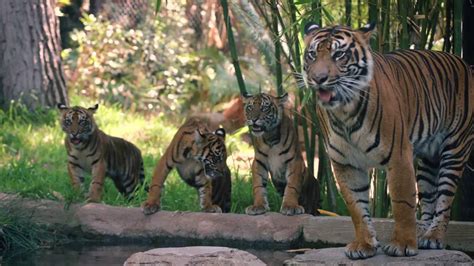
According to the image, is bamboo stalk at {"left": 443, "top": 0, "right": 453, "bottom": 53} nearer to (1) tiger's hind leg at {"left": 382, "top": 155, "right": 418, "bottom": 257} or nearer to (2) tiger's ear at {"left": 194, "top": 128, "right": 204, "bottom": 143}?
(1) tiger's hind leg at {"left": 382, "top": 155, "right": 418, "bottom": 257}

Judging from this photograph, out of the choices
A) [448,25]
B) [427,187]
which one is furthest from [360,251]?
[448,25]

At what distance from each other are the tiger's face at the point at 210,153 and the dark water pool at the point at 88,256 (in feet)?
2.98

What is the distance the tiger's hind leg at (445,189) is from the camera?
6.09 metres

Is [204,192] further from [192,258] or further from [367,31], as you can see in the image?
[367,31]

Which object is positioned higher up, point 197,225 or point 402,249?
point 402,249

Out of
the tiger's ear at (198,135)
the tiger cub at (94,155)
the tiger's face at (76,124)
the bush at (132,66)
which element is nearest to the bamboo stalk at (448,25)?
the tiger's ear at (198,135)

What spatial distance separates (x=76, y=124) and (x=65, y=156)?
7.47 ft

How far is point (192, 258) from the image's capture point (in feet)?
18.1

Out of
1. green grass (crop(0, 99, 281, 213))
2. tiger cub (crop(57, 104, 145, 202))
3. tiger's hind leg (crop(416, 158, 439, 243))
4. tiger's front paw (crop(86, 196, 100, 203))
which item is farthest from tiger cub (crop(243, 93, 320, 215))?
tiger cub (crop(57, 104, 145, 202))

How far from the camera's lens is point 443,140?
630 cm

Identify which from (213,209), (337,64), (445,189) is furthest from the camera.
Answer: (213,209)

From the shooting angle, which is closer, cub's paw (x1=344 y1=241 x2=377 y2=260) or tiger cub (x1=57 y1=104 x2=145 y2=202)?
cub's paw (x1=344 y1=241 x2=377 y2=260)

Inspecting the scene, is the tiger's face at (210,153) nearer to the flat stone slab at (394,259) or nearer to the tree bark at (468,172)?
the tree bark at (468,172)

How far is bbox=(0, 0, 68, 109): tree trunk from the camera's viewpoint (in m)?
12.1
